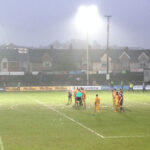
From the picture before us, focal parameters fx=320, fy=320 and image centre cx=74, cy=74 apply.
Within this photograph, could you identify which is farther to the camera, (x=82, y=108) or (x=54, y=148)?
(x=82, y=108)

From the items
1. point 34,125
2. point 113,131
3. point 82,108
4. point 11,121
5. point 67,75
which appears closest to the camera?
point 113,131

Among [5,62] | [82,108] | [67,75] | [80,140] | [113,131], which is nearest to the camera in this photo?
[80,140]

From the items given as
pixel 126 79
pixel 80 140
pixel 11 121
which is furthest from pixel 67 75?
pixel 80 140

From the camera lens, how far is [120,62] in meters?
→ 93.8

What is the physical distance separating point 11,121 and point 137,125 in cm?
880

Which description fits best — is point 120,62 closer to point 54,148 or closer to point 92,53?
point 92,53

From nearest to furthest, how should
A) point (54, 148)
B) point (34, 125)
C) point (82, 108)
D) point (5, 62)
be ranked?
point (54, 148), point (34, 125), point (82, 108), point (5, 62)

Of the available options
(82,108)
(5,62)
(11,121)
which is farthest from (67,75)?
(11,121)

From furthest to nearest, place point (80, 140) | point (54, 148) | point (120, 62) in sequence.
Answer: point (120, 62) < point (80, 140) < point (54, 148)

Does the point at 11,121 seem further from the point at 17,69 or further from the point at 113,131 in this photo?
the point at 17,69

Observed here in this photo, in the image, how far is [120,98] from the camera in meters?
29.1

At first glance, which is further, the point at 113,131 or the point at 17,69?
the point at 17,69

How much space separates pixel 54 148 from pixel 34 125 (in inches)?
253

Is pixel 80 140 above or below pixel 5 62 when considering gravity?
below
